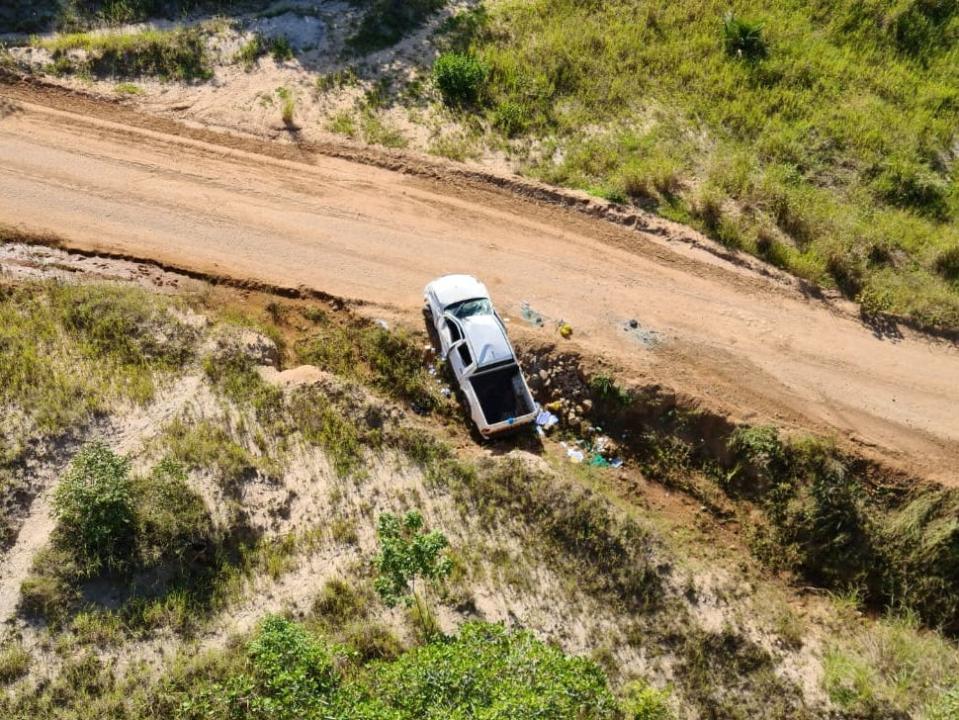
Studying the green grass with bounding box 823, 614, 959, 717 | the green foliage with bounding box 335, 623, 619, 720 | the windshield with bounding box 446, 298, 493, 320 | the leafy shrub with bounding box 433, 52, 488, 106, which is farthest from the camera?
the leafy shrub with bounding box 433, 52, 488, 106

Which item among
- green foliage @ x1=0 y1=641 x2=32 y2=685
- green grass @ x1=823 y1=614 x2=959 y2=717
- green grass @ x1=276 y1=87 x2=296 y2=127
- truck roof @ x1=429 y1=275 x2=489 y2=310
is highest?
green grass @ x1=276 y1=87 x2=296 y2=127

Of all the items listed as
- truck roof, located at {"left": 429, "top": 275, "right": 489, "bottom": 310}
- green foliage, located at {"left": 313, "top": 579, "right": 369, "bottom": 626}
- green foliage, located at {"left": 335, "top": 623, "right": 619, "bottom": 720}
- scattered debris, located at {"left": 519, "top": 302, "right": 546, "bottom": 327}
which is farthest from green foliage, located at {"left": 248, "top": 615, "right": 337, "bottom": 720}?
scattered debris, located at {"left": 519, "top": 302, "right": 546, "bottom": 327}

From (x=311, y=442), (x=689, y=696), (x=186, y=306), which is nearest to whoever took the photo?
(x=689, y=696)

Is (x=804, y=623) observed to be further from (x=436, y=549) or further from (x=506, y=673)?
(x=436, y=549)

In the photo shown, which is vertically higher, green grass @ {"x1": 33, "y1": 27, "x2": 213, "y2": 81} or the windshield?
green grass @ {"x1": 33, "y1": 27, "x2": 213, "y2": 81}

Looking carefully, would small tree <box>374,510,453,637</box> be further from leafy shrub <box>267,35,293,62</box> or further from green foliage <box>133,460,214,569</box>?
leafy shrub <box>267,35,293,62</box>

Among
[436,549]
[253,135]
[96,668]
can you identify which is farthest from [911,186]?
[96,668]
